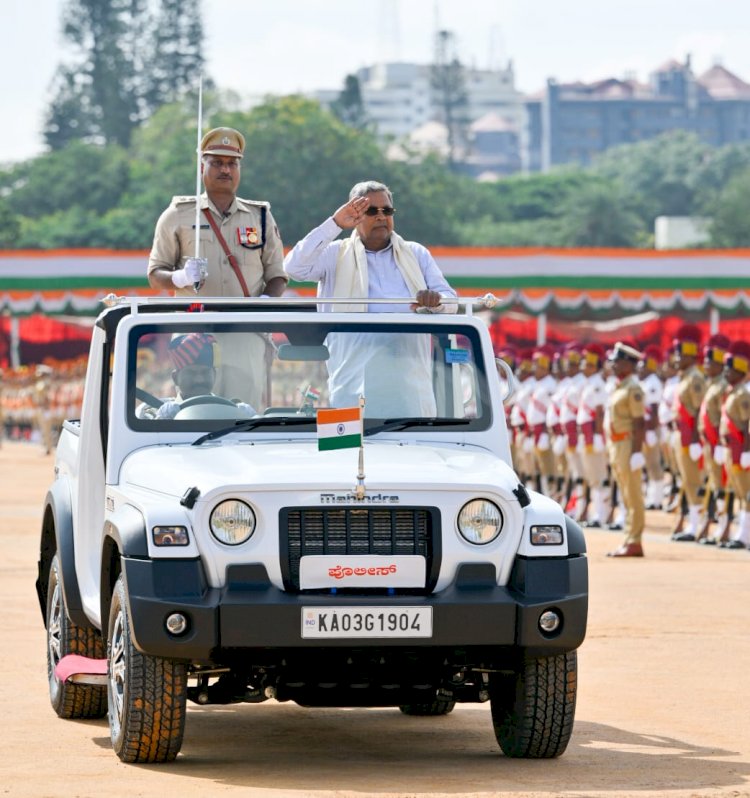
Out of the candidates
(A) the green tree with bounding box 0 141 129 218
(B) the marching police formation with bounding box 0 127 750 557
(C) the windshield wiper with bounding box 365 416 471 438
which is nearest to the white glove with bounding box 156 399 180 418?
(B) the marching police formation with bounding box 0 127 750 557

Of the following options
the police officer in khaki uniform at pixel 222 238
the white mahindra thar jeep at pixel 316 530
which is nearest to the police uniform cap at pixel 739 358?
the police officer in khaki uniform at pixel 222 238

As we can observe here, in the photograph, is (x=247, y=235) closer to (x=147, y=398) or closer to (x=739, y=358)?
(x=147, y=398)

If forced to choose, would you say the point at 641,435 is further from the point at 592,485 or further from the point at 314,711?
the point at 314,711

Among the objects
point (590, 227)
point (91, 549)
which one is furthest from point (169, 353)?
point (590, 227)

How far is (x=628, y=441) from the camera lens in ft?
69.7

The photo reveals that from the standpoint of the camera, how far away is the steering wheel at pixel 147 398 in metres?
9.46

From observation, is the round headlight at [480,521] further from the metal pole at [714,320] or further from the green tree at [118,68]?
the green tree at [118,68]

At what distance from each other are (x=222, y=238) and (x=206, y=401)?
5.29 feet

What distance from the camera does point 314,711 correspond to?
10875mm

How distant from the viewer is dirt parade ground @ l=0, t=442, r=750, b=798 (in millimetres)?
8406

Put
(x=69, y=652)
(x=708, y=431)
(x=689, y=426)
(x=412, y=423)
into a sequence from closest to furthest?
(x=412, y=423), (x=69, y=652), (x=708, y=431), (x=689, y=426)

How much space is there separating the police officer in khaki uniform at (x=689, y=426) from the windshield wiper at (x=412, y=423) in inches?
540

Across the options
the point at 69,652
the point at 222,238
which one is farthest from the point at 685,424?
the point at 69,652

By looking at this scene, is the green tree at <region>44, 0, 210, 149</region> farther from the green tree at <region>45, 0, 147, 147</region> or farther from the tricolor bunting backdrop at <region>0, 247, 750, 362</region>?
the tricolor bunting backdrop at <region>0, 247, 750, 362</region>
